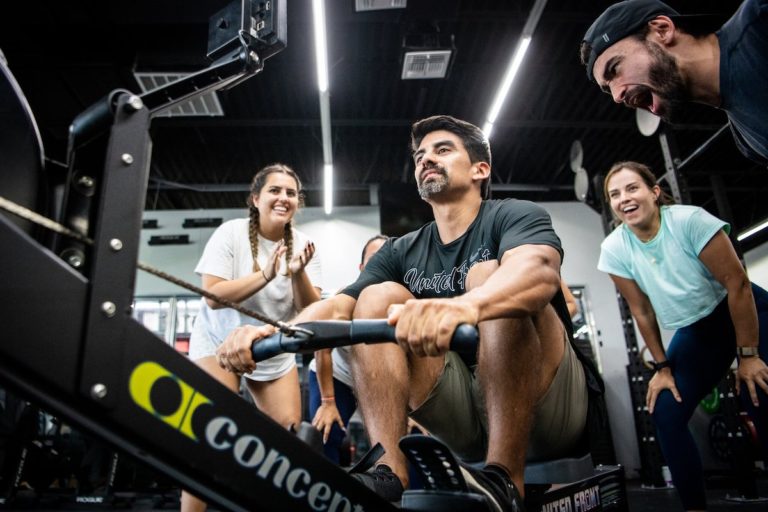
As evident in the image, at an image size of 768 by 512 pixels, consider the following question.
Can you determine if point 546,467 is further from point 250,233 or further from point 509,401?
point 250,233

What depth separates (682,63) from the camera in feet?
4.82

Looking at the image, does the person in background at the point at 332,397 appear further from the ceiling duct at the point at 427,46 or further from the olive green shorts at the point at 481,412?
the ceiling duct at the point at 427,46

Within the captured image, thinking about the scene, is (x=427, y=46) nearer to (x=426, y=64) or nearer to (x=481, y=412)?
(x=426, y=64)

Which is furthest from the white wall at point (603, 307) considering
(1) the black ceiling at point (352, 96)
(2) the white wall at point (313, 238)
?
(2) the white wall at point (313, 238)

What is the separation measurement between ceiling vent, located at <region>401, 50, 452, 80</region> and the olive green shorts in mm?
3932

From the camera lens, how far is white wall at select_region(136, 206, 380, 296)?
6840mm

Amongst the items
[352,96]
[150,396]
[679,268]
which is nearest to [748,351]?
[679,268]

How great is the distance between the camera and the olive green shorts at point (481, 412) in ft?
3.99

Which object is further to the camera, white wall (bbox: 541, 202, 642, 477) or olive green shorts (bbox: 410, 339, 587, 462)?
white wall (bbox: 541, 202, 642, 477)

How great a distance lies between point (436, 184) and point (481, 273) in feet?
1.49

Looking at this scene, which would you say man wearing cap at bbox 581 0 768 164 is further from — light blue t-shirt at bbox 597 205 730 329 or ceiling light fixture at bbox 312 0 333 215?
ceiling light fixture at bbox 312 0 333 215

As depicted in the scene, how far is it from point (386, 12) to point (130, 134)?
413 cm

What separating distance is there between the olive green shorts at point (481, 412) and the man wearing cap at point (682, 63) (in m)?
0.77

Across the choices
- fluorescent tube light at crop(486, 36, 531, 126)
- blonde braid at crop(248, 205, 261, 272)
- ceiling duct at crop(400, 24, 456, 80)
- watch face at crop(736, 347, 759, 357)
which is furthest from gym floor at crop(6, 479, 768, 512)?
ceiling duct at crop(400, 24, 456, 80)
